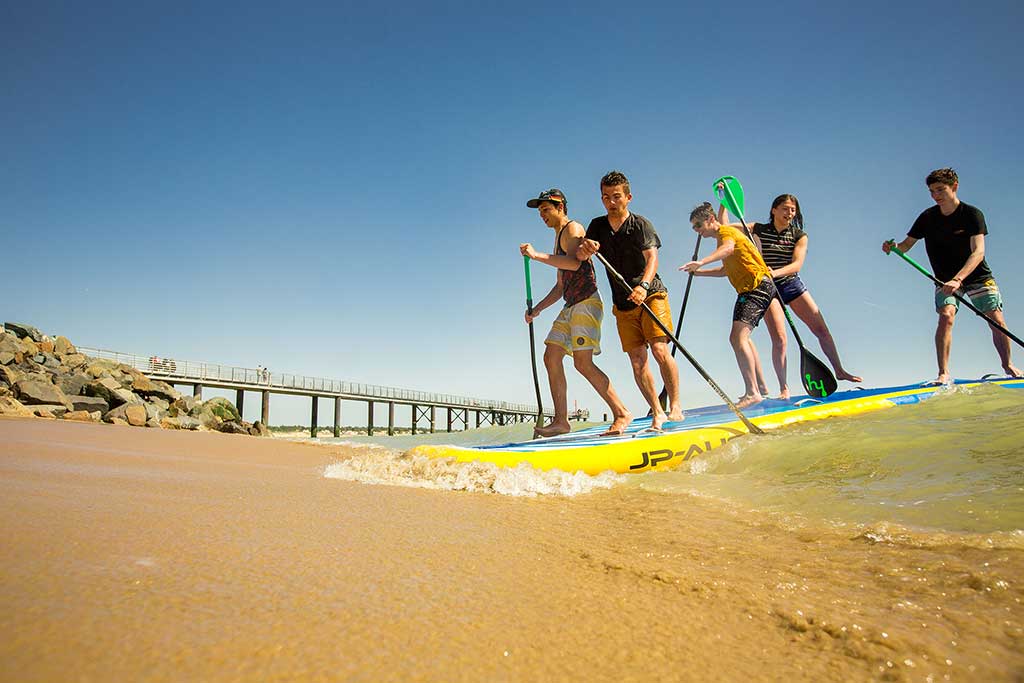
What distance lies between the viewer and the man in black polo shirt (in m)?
4.77

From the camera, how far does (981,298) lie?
6164mm

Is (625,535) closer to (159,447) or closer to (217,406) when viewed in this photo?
(159,447)

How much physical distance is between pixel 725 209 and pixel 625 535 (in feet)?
19.7

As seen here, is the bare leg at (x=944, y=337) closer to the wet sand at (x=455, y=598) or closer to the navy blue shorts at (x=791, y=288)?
the navy blue shorts at (x=791, y=288)

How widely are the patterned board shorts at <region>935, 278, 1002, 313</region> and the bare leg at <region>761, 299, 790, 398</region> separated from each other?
1612mm

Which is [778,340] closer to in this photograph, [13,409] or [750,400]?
[750,400]

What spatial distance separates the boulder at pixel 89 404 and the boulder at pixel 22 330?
215 inches

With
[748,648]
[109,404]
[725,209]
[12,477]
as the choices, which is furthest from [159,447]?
[109,404]

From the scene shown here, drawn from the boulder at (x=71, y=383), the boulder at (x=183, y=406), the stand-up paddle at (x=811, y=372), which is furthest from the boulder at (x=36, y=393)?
the stand-up paddle at (x=811, y=372)

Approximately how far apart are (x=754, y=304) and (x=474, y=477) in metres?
4.26

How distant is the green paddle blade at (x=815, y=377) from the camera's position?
6.76 metres

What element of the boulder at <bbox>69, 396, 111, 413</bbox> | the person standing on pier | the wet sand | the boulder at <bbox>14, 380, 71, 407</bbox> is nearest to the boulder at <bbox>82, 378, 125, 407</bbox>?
the boulder at <bbox>69, 396, 111, 413</bbox>

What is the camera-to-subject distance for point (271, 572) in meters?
1.16

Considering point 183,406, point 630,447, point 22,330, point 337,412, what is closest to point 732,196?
point 630,447
